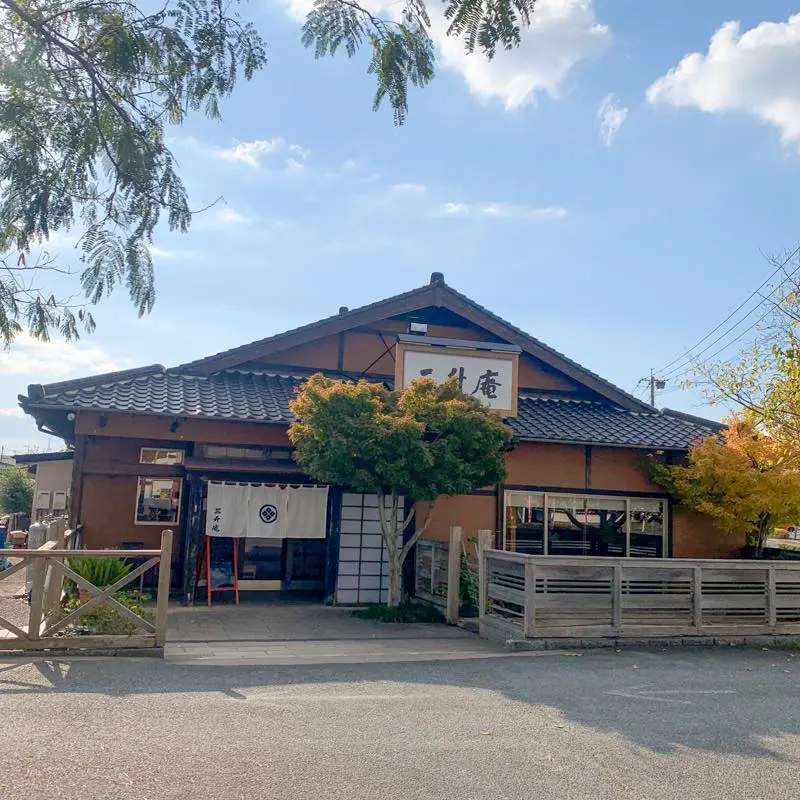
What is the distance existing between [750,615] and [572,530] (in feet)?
13.9

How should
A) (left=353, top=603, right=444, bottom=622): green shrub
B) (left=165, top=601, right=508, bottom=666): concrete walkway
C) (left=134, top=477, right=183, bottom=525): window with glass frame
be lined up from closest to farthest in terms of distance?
(left=165, top=601, right=508, bottom=666): concrete walkway, (left=353, top=603, right=444, bottom=622): green shrub, (left=134, top=477, right=183, bottom=525): window with glass frame

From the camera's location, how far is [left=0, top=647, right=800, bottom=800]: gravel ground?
5.04 meters

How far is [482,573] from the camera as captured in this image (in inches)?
452

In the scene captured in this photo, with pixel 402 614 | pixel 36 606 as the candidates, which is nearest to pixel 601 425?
pixel 402 614

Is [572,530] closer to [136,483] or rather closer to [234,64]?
[136,483]

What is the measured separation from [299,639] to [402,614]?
205 cm

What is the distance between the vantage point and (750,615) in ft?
37.0

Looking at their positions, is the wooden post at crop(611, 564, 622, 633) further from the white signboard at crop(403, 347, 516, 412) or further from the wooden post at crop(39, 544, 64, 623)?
the wooden post at crop(39, 544, 64, 623)

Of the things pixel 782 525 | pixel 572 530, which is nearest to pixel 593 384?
pixel 572 530

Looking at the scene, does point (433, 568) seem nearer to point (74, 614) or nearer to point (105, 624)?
point (105, 624)

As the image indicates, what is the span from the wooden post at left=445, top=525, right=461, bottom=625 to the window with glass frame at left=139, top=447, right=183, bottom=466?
4.95 m

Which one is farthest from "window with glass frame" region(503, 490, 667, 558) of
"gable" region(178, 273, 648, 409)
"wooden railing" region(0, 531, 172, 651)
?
"wooden railing" region(0, 531, 172, 651)

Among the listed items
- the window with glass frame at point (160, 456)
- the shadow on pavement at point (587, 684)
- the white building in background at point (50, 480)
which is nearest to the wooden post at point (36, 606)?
the shadow on pavement at point (587, 684)

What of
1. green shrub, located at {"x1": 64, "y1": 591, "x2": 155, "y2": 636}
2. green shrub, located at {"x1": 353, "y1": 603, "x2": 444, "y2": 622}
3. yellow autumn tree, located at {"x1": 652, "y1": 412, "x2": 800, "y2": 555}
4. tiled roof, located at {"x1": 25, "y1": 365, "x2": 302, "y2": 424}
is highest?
tiled roof, located at {"x1": 25, "y1": 365, "x2": 302, "y2": 424}
